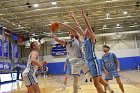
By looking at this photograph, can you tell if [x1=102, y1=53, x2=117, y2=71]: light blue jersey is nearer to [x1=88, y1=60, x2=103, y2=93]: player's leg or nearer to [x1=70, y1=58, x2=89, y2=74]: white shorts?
[x1=70, y1=58, x2=89, y2=74]: white shorts

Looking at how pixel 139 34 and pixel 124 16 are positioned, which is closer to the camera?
pixel 124 16

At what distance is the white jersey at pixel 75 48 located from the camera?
6.12 metres

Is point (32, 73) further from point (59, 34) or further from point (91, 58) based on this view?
point (59, 34)

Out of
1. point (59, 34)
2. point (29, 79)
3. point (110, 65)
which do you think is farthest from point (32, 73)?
point (59, 34)

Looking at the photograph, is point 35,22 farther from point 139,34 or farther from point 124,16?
point 139,34

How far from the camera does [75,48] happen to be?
A: 618 centimetres

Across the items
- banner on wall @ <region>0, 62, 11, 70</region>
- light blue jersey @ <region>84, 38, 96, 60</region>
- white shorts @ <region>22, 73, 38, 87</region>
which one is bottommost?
white shorts @ <region>22, 73, 38, 87</region>

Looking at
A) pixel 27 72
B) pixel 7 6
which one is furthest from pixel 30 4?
pixel 27 72

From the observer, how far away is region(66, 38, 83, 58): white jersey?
6.12 meters

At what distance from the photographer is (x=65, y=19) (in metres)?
24.9

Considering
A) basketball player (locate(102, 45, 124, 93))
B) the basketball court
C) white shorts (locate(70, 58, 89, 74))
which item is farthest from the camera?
the basketball court

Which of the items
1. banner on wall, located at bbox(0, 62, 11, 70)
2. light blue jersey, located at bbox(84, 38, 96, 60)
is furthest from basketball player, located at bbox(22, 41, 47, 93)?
banner on wall, located at bbox(0, 62, 11, 70)

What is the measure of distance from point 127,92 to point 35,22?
19.4 m

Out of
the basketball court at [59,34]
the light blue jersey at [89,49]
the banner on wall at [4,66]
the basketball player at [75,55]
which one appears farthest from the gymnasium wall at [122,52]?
the light blue jersey at [89,49]
